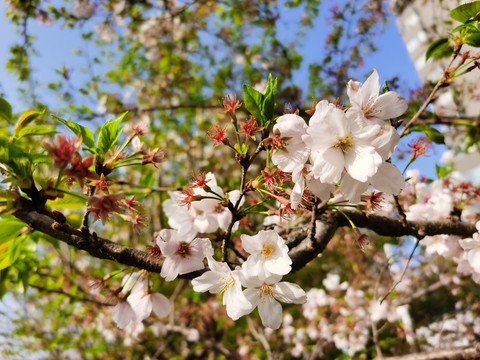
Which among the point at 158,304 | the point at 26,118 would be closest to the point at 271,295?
the point at 158,304

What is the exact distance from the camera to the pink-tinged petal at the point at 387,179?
0.75m

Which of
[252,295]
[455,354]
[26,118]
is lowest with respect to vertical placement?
[455,354]

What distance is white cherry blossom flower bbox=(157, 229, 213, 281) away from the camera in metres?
0.88

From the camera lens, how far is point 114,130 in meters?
0.94

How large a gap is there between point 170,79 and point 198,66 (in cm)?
57

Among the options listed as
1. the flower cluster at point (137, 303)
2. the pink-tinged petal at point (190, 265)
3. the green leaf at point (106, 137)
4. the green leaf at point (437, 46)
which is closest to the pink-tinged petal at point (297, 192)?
the pink-tinged petal at point (190, 265)

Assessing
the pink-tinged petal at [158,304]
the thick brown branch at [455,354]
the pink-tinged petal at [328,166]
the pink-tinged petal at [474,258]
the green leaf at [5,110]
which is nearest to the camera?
the pink-tinged petal at [328,166]

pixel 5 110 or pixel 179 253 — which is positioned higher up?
pixel 5 110

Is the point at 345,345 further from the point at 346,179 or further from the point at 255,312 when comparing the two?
the point at 346,179

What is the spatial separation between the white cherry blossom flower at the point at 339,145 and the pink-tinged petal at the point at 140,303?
0.74 metres

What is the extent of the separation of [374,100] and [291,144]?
0.25 m

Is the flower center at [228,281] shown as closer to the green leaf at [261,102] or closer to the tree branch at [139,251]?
the tree branch at [139,251]

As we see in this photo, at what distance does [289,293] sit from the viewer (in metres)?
0.84

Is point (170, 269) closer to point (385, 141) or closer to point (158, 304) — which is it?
point (158, 304)
